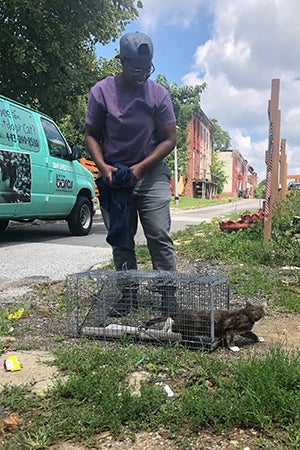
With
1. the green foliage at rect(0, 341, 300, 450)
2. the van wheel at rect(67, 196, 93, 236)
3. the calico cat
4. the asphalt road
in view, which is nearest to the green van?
the van wheel at rect(67, 196, 93, 236)

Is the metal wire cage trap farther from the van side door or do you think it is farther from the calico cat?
the van side door

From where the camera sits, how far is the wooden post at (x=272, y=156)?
6.21 metres

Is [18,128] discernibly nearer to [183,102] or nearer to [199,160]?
[183,102]

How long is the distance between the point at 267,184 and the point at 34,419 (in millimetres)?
5100

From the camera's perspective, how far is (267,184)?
20.7 ft

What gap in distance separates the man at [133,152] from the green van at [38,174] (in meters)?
3.72

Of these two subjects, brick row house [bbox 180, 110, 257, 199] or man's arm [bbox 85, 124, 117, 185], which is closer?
man's arm [bbox 85, 124, 117, 185]

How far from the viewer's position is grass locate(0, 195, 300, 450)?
1.80 m

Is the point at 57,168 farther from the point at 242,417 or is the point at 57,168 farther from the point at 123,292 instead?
the point at 242,417

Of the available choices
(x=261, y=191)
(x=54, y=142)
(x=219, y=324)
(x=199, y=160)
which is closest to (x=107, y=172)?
(x=219, y=324)

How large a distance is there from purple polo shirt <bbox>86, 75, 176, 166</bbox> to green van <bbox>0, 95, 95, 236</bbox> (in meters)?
3.71

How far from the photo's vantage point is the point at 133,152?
3215 mm

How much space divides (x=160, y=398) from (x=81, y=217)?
704cm

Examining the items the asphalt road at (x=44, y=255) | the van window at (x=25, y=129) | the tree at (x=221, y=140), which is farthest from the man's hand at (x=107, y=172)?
the tree at (x=221, y=140)
